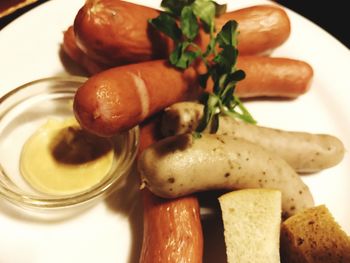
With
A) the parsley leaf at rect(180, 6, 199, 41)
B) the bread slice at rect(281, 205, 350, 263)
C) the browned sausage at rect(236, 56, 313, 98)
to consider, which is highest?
the parsley leaf at rect(180, 6, 199, 41)

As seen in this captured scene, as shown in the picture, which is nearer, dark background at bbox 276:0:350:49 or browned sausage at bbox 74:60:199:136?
browned sausage at bbox 74:60:199:136

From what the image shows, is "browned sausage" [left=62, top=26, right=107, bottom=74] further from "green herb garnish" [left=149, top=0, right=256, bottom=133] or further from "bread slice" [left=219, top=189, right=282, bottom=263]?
"bread slice" [left=219, top=189, right=282, bottom=263]

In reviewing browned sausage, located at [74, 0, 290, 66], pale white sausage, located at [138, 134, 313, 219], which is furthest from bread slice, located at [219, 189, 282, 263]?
browned sausage, located at [74, 0, 290, 66]

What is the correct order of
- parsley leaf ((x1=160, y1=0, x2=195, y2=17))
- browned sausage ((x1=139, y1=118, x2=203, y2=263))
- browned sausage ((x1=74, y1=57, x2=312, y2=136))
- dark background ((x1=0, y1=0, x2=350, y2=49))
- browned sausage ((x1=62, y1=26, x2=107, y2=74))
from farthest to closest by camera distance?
1. dark background ((x1=0, y1=0, x2=350, y2=49))
2. browned sausage ((x1=62, y1=26, x2=107, y2=74))
3. parsley leaf ((x1=160, y1=0, x2=195, y2=17))
4. browned sausage ((x1=74, y1=57, x2=312, y2=136))
5. browned sausage ((x1=139, y1=118, x2=203, y2=263))

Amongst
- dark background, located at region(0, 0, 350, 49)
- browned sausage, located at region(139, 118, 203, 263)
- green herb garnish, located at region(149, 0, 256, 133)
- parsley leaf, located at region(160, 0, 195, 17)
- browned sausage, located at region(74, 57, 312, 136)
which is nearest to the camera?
browned sausage, located at region(139, 118, 203, 263)

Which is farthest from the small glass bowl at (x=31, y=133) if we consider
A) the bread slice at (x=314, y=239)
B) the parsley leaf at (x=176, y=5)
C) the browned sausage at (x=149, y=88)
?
the bread slice at (x=314, y=239)

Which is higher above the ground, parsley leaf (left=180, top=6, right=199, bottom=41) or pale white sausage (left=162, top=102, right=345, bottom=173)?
parsley leaf (left=180, top=6, right=199, bottom=41)

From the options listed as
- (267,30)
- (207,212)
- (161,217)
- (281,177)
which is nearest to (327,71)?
(267,30)

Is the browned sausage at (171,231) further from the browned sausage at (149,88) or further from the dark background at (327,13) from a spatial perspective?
the dark background at (327,13)
